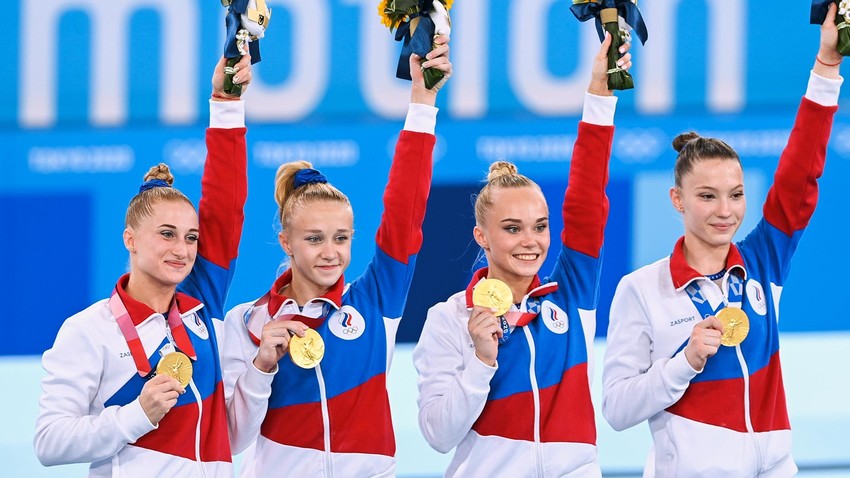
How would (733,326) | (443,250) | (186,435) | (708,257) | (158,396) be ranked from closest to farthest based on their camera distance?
(158,396) < (186,435) < (733,326) < (708,257) < (443,250)

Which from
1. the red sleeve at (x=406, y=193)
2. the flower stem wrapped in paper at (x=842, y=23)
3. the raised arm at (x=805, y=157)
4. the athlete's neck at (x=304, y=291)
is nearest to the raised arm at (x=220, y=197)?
the athlete's neck at (x=304, y=291)

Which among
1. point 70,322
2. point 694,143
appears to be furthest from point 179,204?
point 694,143

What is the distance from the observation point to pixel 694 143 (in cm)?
364

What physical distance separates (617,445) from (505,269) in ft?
8.58

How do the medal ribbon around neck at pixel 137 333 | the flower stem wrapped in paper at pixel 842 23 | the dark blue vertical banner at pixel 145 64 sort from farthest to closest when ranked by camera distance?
the dark blue vertical banner at pixel 145 64
the flower stem wrapped in paper at pixel 842 23
the medal ribbon around neck at pixel 137 333

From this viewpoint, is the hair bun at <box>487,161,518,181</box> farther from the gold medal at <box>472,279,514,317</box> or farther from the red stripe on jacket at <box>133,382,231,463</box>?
the red stripe on jacket at <box>133,382,231,463</box>

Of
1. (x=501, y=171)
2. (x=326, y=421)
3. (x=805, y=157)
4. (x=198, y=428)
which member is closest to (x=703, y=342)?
(x=805, y=157)

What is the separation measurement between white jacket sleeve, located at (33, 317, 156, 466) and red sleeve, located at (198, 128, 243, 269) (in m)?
0.50

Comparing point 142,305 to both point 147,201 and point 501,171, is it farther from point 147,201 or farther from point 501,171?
point 501,171

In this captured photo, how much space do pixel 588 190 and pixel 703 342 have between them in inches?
23.7

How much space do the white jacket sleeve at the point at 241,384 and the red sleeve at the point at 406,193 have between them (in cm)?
52

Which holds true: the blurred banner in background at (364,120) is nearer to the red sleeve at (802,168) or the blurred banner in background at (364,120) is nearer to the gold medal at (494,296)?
the red sleeve at (802,168)

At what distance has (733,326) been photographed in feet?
10.9

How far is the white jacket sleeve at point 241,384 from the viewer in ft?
10.8
